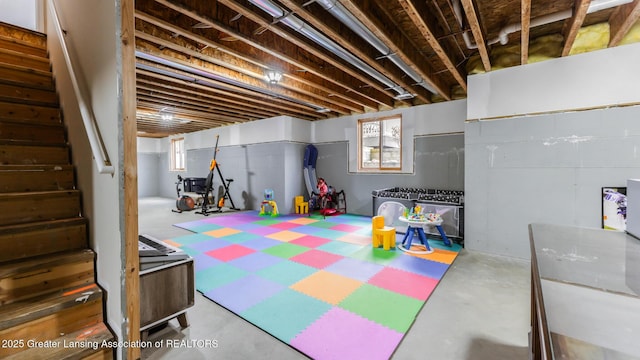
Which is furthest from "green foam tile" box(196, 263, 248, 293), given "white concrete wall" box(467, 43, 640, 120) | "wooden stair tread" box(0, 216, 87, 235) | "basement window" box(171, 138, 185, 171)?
"basement window" box(171, 138, 185, 171)

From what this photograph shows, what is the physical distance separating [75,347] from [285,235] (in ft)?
13.2

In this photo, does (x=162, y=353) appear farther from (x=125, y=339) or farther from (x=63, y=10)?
(x=63, y=10)

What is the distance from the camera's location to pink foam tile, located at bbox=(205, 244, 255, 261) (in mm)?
4145

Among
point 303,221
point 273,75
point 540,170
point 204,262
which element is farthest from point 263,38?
point 303,221

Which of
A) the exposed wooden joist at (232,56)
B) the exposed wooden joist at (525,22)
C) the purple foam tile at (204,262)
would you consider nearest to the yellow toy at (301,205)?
the exposed wooden joist at (232,56)

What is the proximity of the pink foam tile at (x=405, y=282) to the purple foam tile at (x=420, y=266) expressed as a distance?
13 cm

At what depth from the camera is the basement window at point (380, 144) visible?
23.1 feet

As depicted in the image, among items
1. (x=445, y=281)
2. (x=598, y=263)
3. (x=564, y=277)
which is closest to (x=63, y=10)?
(x=564, y=277)

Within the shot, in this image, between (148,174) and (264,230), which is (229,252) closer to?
(264,230)

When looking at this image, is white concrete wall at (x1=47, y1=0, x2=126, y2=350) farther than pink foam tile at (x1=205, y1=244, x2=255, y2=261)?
No

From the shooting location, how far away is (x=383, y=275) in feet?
11.3

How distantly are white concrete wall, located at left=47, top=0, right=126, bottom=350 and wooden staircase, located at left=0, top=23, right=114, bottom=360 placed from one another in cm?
11

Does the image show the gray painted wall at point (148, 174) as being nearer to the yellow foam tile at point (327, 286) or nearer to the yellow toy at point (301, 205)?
the yellow toy at point (301, 205)

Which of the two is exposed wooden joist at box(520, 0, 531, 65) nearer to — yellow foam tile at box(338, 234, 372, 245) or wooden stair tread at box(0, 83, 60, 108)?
yellow foam tile at box(338, 234, 372, 245)
